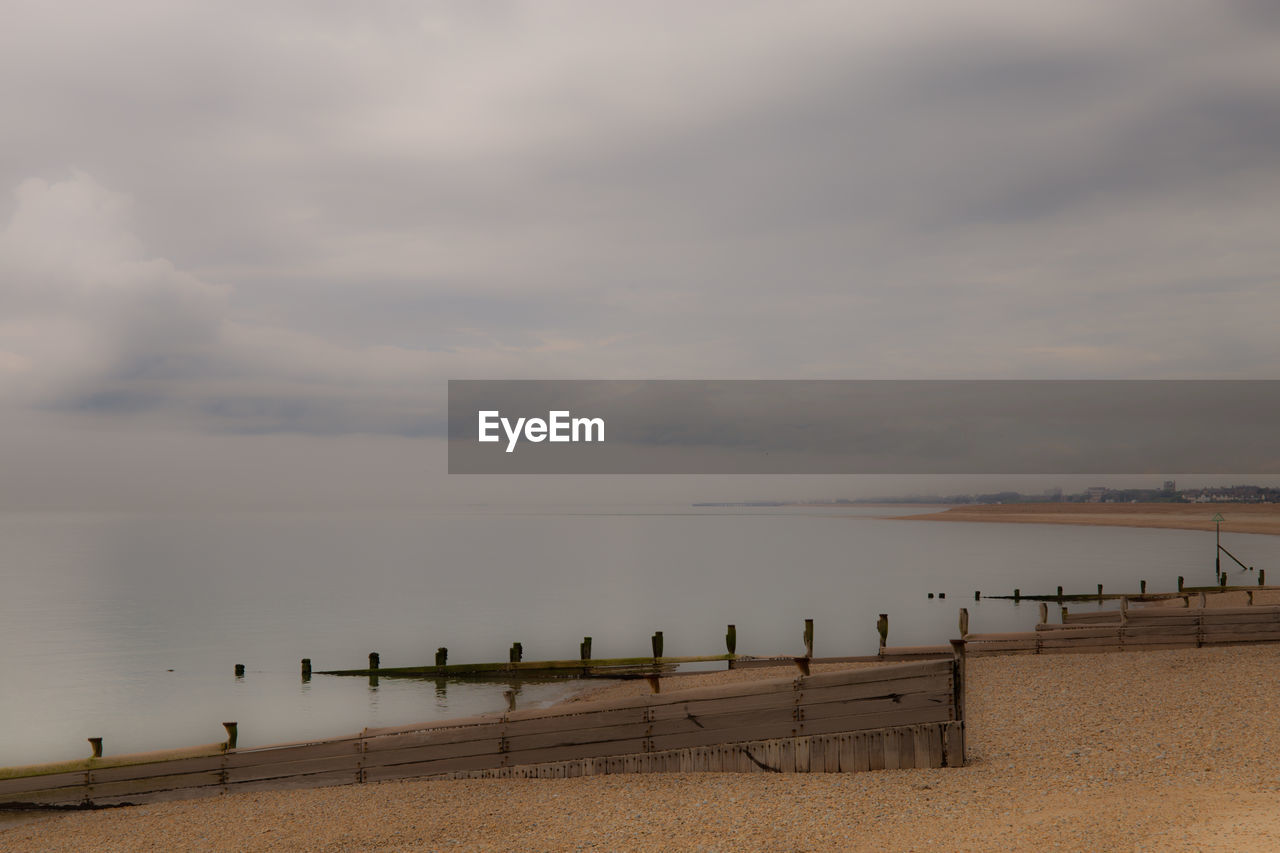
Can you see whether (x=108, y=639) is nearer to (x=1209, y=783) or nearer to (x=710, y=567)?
(x=1209, y=783)

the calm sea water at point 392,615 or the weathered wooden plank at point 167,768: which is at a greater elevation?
the weathered wooden plank at point 167,768

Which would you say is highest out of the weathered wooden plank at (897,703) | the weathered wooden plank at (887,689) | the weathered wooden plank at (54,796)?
the weathered wooden plank at (887,689)

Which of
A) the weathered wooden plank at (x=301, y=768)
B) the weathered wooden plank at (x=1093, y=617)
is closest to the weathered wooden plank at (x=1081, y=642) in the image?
the weathered wooden plank at (x=1093, y=617)

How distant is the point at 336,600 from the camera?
248 ft

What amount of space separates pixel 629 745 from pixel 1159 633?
→ 1858 centimetres

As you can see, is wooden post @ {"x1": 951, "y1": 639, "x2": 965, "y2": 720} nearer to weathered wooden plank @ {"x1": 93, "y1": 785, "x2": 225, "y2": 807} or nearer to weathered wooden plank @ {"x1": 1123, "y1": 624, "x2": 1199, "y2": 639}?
weathered wooden plank @ {"x1": 93, "y1": 785, "x2": 225, "y2": 807}

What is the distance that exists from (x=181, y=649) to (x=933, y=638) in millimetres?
44111

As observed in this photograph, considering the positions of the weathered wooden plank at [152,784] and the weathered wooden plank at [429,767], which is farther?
the weathered wooden plank at [152,784]

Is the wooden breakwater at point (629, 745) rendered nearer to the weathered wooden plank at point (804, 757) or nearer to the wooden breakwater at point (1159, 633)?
the weathered wooden plank at point (804, 757)

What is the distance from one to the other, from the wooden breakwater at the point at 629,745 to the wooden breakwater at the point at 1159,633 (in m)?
12.5

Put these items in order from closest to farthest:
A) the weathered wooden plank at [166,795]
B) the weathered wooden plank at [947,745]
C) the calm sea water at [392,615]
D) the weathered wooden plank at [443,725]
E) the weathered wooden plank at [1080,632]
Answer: the weathered wooden plank at [947,745] < the weathered wooden plank at [443,725] < the weathered wooden plank at [166,795] < the weathered wooden plank at [1080,632] < the calm sea water at [392,615]

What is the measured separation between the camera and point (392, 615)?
217ft

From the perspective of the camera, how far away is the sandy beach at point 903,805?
9.81 m

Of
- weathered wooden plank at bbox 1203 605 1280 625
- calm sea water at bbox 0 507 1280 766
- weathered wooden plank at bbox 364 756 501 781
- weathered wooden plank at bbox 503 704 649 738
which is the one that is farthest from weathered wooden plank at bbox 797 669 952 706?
calm sea water at bbox 0 507 1280 766
